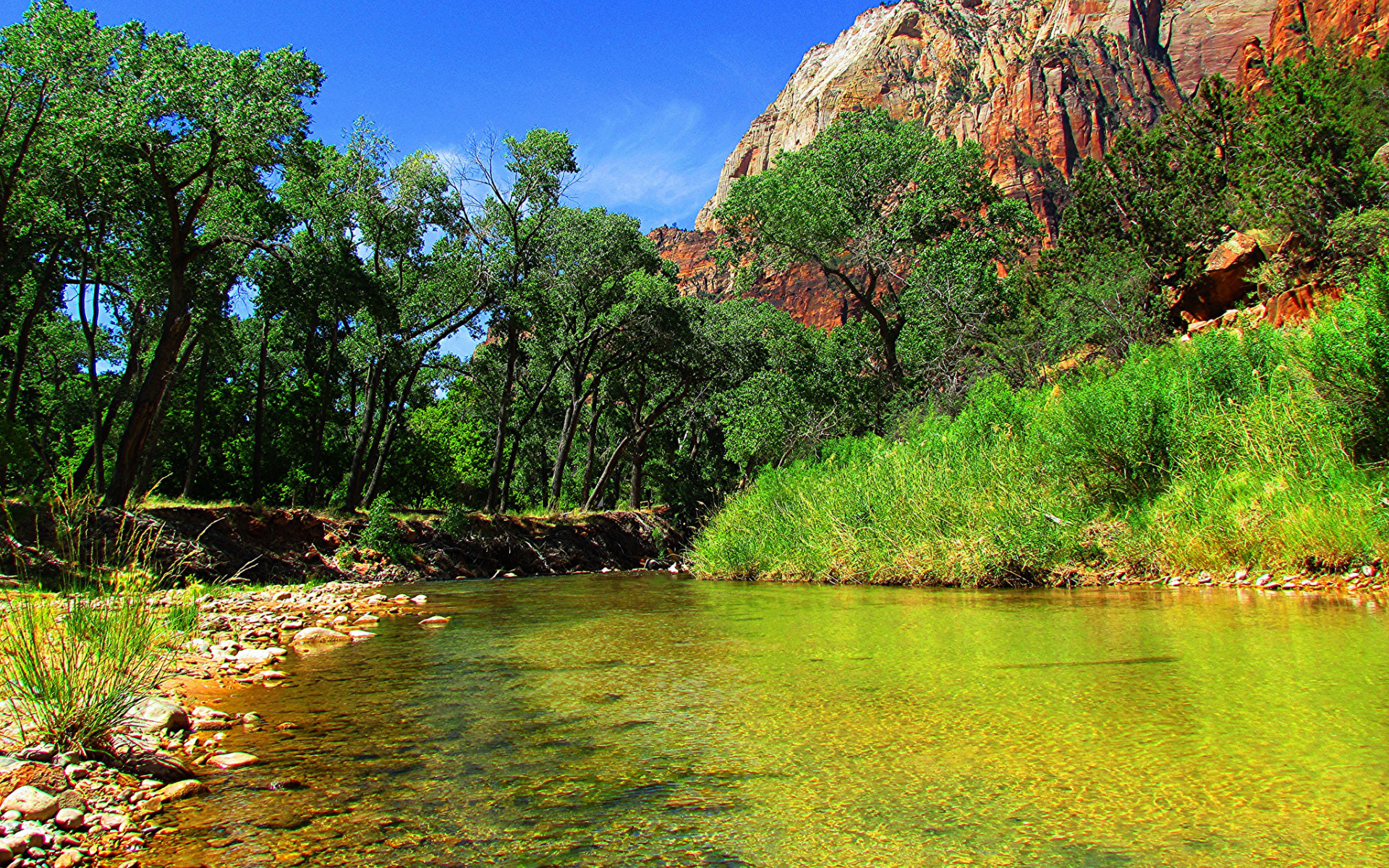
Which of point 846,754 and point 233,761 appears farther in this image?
point 233,761

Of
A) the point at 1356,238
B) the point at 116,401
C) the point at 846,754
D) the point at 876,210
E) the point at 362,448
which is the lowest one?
the point at 846,754

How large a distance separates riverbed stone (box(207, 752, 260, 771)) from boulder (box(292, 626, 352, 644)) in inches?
154

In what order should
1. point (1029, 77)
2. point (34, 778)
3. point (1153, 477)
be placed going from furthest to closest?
point (1029, 77) → point (1153, 477) → point (34, 778)

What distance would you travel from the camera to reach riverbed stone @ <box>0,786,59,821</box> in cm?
252

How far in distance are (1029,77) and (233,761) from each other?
12546cm

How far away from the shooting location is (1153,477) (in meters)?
10.1

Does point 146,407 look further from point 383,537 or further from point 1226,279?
point 1226,279

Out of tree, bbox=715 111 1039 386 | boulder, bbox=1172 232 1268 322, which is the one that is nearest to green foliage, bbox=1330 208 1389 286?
boulder, bbox=1172 232 1268 322

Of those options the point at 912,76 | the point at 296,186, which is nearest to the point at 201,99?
the point at 296,186

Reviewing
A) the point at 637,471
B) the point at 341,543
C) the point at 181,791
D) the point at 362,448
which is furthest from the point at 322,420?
the point at 181,791

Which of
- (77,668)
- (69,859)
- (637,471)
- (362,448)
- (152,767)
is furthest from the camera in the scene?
(637,471)

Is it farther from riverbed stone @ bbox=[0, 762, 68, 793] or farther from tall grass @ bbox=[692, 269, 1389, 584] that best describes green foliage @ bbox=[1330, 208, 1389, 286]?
riverbed stone @ bbox=[0, 762, 68, 793]

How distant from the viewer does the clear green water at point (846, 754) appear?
2271mm

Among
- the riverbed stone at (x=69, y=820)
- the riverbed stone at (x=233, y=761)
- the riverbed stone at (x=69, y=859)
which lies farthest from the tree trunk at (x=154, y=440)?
the riverbed stone at (x=69, y=859)
